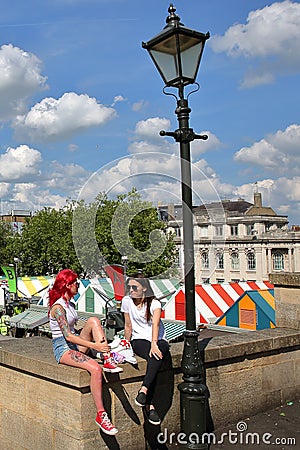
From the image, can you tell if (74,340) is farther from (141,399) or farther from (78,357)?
(141,399)

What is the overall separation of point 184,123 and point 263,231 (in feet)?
316

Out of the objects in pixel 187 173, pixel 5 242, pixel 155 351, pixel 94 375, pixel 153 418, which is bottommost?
pixel 153 418

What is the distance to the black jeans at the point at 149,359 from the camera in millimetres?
4953

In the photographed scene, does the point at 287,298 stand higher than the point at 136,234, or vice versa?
the point at 136,234

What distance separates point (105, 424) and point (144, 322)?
117 cm

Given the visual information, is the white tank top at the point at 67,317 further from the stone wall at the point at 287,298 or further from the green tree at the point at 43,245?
the green tree at the point at 43,245

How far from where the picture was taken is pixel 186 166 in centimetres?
507

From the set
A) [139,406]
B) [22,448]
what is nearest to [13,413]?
[22,448]

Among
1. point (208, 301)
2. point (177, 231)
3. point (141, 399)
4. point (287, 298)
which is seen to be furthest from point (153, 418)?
point (208, 301)

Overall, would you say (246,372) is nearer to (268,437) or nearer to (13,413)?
(268,437)

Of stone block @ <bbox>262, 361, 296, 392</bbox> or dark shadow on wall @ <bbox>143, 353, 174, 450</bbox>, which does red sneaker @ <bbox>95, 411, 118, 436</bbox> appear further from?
stone block @ <bbox>262, 361, 296, 392</bbox>

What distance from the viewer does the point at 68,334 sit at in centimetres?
485

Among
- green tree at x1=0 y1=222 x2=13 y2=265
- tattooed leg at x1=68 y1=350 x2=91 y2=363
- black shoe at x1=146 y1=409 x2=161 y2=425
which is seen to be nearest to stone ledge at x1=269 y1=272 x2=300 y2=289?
black shoe at x1=146 y1=409 x2=161 y2=425

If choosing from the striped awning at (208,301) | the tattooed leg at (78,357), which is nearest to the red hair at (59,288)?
the tattooed leg at (78,357)
